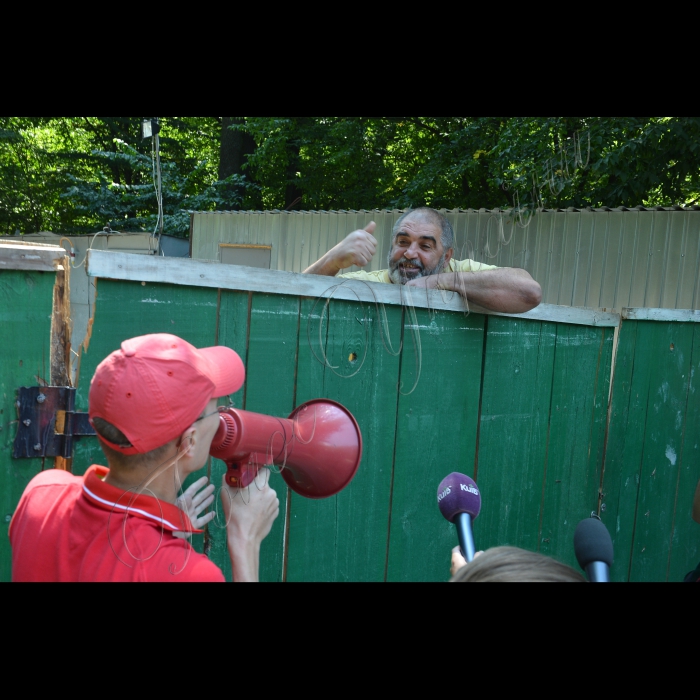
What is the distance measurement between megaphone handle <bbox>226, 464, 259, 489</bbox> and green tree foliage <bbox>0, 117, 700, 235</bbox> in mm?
6364

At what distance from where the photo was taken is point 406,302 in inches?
101

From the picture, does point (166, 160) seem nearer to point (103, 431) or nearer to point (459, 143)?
point (459, 143)

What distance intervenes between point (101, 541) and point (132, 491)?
111 mm

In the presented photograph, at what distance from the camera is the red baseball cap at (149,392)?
134cm

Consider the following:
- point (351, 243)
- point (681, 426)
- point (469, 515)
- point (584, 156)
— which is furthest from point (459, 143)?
point (469, 515)

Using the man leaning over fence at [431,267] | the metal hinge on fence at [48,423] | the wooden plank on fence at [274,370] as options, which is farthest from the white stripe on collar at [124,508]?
the man leaning over fence at [431,267]

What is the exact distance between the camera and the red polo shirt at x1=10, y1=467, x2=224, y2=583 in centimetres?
129

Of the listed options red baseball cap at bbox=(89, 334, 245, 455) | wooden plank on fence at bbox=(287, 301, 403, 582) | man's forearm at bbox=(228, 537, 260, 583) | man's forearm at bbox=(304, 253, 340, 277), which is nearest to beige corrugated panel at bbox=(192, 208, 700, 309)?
man's forearm at bbox=(304, 253, 340, 277)

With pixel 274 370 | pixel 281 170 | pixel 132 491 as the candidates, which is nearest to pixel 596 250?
pixel 274 370

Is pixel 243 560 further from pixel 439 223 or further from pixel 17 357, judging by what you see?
pixel 439 223

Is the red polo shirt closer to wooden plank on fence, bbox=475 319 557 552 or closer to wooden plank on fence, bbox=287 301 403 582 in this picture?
wooden plank on fence, bbox=287 301 403 582

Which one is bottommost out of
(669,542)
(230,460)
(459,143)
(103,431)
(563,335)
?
(669,542)
